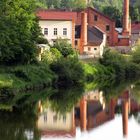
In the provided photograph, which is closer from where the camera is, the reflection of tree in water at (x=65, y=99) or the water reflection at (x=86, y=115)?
the water reflection at (x=86, y=115)

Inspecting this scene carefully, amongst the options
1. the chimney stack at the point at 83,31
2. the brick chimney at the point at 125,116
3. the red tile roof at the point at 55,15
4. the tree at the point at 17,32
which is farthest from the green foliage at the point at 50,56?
the chimney stack at the point at 83,31

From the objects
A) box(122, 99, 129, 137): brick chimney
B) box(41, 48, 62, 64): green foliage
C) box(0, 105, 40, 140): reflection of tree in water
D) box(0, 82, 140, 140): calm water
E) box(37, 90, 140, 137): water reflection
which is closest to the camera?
box(0, 105, 40, 140): reflection of tree in water

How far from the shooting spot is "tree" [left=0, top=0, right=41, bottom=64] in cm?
5291

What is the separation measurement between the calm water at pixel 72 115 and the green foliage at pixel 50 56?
4957 millimetres

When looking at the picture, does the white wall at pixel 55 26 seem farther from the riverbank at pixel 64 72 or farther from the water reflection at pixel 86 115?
the water reflection at pixel 86 115

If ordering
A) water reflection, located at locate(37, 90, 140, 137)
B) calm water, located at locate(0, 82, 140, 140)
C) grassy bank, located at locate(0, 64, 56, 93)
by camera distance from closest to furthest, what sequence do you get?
calm water, located at locate(0, 82, 140, 140)
water reflection, located at locate(37, 90, 140, 137)
grassy bank, located at locate(0, 64, 56, 93)

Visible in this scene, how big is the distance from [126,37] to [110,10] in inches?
1101

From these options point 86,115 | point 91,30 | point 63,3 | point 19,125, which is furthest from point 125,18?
point 19,125

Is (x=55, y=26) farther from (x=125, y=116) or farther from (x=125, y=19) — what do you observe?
(x=125, y=116)

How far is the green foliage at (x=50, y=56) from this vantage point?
6121cm

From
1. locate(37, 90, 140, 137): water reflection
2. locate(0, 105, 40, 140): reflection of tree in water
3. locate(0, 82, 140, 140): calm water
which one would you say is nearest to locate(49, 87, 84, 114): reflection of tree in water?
locate(0, 82, 140, 140): calm water

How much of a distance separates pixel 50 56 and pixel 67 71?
15.9ft

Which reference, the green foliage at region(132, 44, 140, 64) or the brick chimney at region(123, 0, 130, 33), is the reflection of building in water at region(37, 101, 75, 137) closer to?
the green foliage at region(132, 44, 140, 64)

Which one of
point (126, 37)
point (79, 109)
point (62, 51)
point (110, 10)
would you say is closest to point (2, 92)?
point (79, 109)
